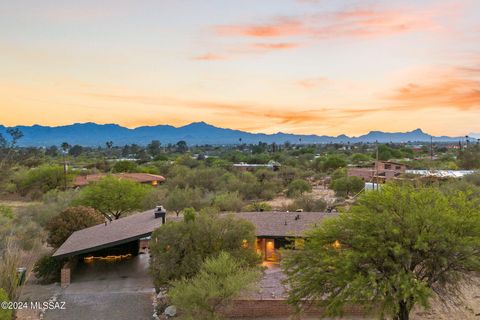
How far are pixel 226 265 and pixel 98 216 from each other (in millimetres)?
17718

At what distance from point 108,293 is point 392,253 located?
14.0 meters

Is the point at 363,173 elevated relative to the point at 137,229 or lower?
elevated

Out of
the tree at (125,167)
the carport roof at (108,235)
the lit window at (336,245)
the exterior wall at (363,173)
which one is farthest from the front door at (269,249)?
the tree at (125,167)

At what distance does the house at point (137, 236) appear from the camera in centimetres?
2278

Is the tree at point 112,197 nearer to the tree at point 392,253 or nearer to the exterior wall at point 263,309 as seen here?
the exterior wall at point 263,309

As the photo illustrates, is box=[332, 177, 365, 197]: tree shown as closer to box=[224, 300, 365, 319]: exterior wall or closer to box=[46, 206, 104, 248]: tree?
box=[46, 206, 104, 248]: tree

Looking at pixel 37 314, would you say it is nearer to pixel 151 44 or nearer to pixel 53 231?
pixel 53 231

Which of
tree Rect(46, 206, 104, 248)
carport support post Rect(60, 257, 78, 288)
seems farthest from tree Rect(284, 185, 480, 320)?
tree Rect(46, 206, 104, 248)

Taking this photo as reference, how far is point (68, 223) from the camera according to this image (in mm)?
28469

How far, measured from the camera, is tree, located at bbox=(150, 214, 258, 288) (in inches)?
727

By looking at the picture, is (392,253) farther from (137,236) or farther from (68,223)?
(68,223)

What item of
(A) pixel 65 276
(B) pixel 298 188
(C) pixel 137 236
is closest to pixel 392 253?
(C) pixel 137 236

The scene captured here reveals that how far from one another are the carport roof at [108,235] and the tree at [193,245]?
13.5 feet

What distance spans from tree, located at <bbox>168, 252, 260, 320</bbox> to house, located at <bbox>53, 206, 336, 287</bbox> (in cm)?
618
